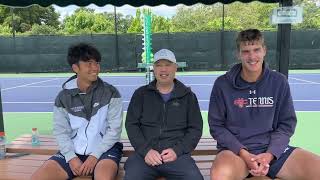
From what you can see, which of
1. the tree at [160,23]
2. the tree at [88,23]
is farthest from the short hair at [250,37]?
the tree at [88,23]

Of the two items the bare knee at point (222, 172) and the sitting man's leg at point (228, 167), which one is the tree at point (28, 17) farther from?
the bare knee at point (222, 172)

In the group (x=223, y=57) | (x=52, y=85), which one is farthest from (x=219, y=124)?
(x=223, y=57)

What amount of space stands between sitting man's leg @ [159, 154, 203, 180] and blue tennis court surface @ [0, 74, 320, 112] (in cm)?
729

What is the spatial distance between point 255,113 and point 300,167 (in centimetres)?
58

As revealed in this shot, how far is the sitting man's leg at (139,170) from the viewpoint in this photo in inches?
135

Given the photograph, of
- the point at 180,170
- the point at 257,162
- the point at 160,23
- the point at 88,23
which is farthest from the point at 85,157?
the point at 88,23

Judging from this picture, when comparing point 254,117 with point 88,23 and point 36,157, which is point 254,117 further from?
point 88,23

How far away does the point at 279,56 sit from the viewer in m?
4.38

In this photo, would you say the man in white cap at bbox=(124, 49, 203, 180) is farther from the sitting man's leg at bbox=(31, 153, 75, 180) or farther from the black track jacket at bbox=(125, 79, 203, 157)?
the sitting man's leg at bbox=(31, 153, 75, 180)

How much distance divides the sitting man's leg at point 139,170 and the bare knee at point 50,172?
1.90 feet

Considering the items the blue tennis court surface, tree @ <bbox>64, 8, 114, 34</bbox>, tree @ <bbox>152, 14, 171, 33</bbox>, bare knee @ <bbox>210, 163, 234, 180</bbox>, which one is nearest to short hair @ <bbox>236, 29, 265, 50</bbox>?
bare knee @ <bbox>210, 163, 234, 180</bbox>

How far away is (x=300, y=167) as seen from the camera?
3365mm

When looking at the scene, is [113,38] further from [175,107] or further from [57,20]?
[57,20]

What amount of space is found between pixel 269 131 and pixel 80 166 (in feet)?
5.52
